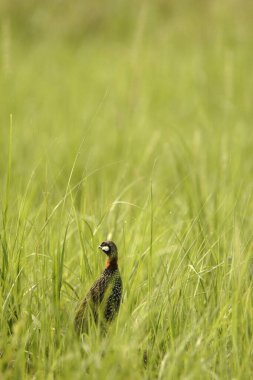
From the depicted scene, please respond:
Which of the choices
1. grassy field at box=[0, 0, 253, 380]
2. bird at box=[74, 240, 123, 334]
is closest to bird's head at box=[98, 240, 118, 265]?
bird at box=[74, 240, 123, 334]

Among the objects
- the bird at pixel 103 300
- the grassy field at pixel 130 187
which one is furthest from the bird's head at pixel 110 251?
the grassy field at pixel 130 187

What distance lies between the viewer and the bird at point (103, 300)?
2811 millimetres

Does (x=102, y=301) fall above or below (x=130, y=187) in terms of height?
below

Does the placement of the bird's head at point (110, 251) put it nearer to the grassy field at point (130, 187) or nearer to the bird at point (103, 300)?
the bird at point (103, 300)

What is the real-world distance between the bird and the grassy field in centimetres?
6

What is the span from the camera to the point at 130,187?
15.2 ft

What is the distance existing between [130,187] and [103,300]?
1.93m

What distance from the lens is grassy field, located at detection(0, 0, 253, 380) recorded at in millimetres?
2732

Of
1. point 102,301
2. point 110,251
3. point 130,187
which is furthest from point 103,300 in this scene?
point 130,187

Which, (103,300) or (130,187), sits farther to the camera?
(130,187)

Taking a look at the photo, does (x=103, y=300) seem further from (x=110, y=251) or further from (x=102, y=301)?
(x=110, y=251)

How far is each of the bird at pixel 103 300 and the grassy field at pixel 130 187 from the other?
6 centimetres

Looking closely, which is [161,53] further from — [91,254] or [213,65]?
[91,254]

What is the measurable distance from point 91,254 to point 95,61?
6875 mm
